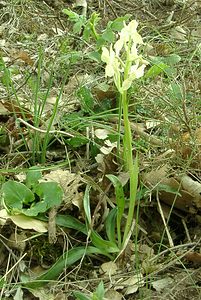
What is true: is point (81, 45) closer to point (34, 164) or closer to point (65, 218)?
point (34, 164)

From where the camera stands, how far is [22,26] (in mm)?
2684

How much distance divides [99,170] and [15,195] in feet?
0.87

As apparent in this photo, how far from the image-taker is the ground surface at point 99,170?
1.48 metres

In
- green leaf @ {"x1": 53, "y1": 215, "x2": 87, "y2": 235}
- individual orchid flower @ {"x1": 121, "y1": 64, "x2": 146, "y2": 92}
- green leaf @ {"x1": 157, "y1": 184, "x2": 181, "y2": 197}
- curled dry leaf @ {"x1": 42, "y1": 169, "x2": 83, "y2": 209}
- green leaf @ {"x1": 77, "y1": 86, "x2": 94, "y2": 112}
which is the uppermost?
individual orchid flower @ {"x1": 121, "y1": 64, "x2": 146, "y2": 92}

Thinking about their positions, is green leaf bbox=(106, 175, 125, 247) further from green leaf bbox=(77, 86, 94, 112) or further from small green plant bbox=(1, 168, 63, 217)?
green leaf bbox=(77, 86, 94, 112)

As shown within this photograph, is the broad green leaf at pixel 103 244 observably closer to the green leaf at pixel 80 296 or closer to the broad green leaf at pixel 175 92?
the green leaf at pixel 80 296

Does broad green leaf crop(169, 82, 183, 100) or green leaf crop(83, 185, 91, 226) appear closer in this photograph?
green leaf crop(83, 185, 91, 226)

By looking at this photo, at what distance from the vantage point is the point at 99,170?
171cm

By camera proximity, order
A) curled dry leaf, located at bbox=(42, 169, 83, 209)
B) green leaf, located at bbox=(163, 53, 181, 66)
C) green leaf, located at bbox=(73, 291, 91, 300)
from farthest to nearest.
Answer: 1. green leaf, located at bbox=(163, 53, 181, 66)
2. curled dry leaf, located at bbox=(42, 169, 83, 209)
3. green leaf, located at bbox=(73, 291, 91, 300)

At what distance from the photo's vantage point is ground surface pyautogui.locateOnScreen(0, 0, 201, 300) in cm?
148

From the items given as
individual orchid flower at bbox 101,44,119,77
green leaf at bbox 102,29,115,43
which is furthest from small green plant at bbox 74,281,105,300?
green leaf at bbox 102,29,115,43

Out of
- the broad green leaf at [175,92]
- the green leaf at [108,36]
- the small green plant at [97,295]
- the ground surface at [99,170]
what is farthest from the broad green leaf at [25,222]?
the green leaf at [108,36]

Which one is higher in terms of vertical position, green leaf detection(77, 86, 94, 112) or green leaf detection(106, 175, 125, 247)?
green leaf detection(77, 86, 94, 112)

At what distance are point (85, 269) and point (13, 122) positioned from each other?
0.58 metres
